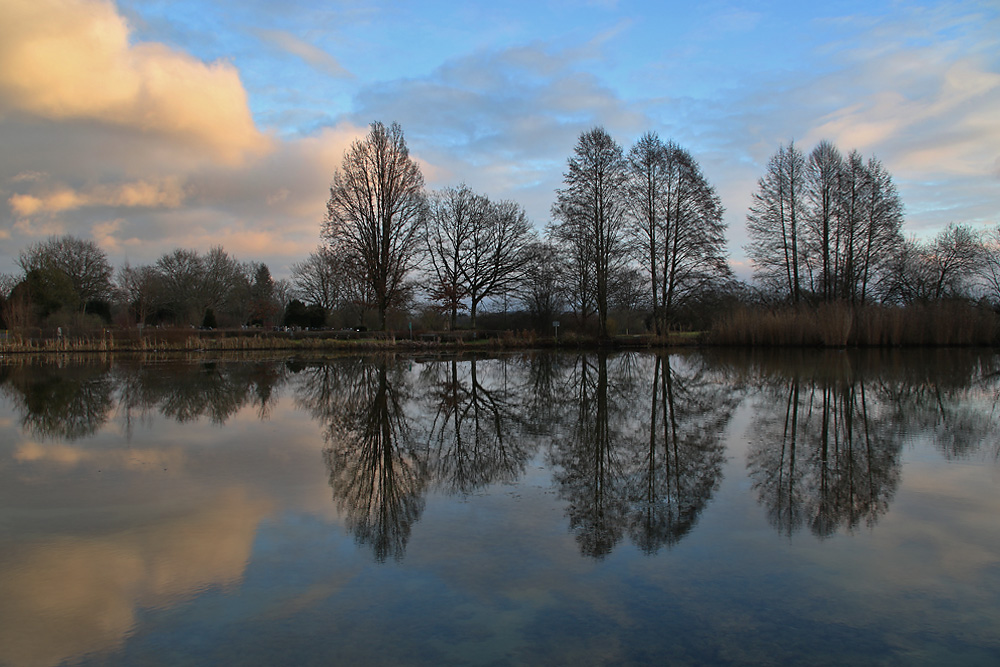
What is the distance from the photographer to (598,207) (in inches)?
1194

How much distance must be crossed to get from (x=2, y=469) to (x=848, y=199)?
3555 centimetres

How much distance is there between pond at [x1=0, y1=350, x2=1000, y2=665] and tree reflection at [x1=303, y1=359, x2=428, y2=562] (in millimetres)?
42

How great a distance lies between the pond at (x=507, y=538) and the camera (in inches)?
109

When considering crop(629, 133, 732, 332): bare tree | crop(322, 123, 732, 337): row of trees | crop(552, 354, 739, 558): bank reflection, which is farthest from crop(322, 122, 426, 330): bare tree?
crop(552, 354, 739, 558): bank reflection

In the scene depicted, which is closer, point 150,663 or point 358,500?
point 150,663

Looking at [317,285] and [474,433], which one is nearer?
[474,433]

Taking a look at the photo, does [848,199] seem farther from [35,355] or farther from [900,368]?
[35,355]

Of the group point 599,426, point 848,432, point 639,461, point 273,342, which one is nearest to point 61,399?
point 599,426

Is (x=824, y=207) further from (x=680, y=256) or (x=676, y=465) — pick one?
(x=676, y=465)

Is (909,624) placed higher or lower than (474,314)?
lower

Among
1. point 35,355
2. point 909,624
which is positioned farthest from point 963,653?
point 35,355

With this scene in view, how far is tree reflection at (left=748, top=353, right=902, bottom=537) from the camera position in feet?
14.8

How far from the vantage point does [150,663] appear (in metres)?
2.64

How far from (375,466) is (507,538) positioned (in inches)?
95.5
